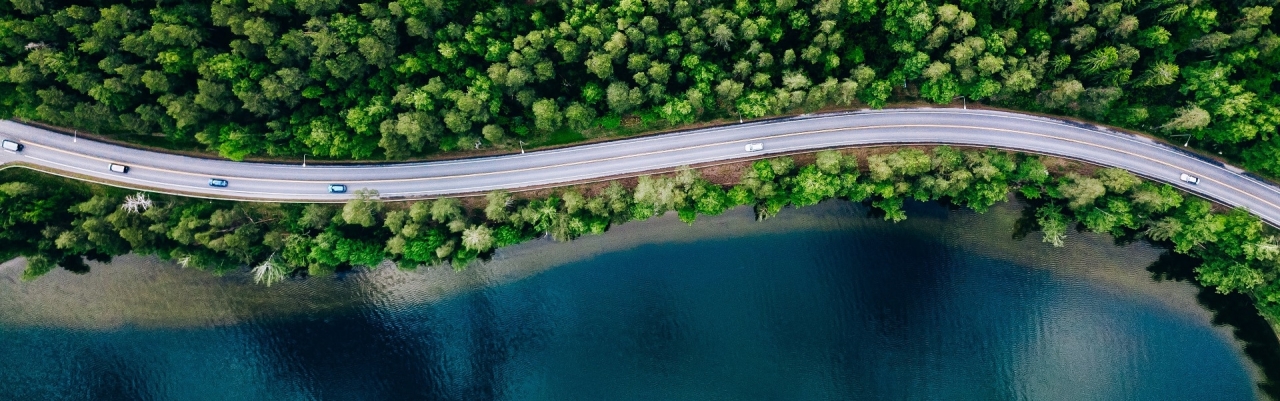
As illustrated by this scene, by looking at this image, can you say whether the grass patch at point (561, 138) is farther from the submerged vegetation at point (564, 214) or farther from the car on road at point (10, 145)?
the car on road at point (10, 145)

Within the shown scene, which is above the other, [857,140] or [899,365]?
[857,140]

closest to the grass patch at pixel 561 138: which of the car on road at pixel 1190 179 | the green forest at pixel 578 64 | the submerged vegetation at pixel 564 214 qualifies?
the green forest at pixel 578 64

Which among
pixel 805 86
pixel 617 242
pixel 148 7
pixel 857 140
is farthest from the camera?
pixel 617 242

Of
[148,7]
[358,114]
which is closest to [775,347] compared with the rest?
[358,114]

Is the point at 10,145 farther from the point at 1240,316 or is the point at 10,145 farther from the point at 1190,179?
the point at 1240,316

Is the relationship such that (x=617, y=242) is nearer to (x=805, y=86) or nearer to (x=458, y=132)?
(x=458, y=132)

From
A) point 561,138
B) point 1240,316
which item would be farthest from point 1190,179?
point 561,138
